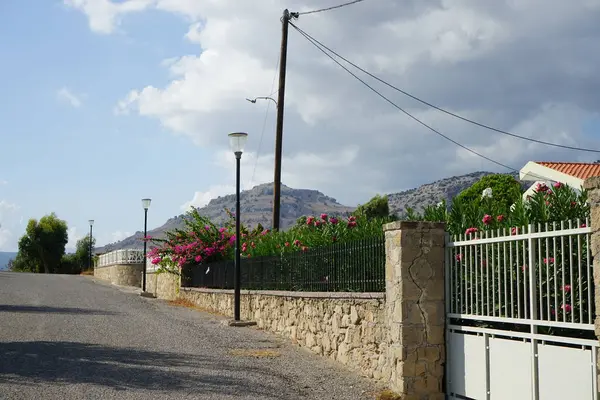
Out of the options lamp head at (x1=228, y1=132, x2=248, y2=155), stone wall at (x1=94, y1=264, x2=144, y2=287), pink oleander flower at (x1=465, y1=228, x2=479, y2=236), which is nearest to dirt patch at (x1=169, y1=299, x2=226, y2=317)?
lamp head at (x1=228, y1=132, x2=248, y2=155)

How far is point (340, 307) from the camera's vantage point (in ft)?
39.0

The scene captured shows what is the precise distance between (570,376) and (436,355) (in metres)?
2.53

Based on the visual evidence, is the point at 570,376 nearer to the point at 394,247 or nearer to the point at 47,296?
the point at 394,247

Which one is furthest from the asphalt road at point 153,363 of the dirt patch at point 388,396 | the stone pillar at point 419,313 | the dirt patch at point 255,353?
the stone pillar at point 419,313

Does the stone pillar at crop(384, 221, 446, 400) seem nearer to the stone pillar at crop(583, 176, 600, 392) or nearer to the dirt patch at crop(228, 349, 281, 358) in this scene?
the stone pillar at crop(583, 176, 600, 392)

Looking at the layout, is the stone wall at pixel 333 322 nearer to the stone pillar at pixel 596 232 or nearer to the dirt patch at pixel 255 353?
the dirt patch at pixel 255 353

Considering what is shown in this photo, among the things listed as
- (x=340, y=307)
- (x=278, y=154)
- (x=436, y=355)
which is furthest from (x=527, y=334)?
(x=278, y=154)

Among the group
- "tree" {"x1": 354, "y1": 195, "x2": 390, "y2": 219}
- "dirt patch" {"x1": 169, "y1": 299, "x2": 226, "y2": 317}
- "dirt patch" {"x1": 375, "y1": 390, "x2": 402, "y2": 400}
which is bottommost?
"dirt patch" {"x1": 375, "y1": 390, "x2": 402, "y2": 400}

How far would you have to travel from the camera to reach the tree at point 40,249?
7350 centimetres

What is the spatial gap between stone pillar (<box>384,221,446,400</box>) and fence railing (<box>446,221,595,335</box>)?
0.75 ft

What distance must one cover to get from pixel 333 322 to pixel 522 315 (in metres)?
4.70

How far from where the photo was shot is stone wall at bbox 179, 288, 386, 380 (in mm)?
10406

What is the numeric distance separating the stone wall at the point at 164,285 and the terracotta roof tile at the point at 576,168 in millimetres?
22407

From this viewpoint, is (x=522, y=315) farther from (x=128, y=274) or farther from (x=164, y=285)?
(x=128, y=274)
